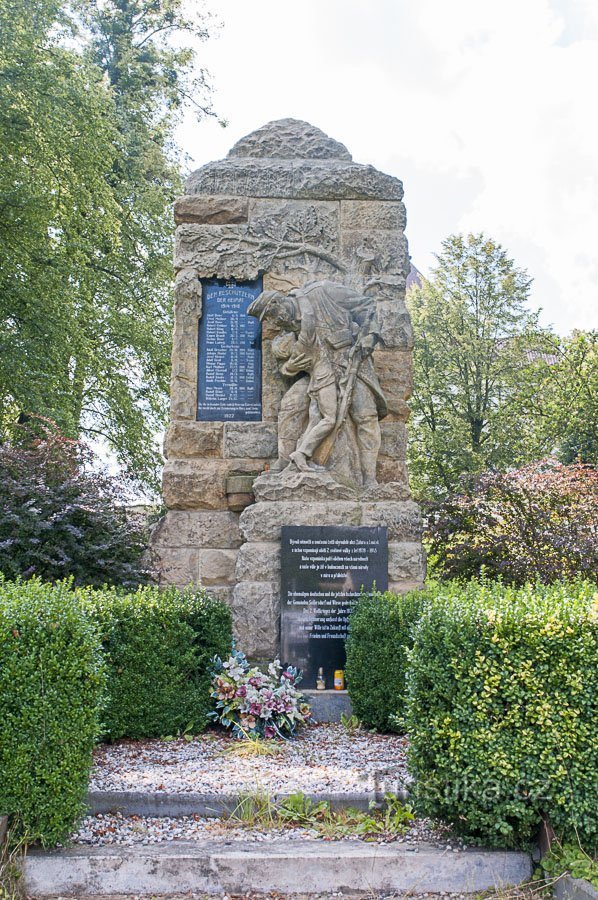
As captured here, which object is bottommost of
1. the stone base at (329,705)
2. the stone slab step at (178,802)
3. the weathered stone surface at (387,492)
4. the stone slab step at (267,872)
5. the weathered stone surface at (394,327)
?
the stone slab step at (267,872)

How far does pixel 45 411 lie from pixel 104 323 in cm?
332

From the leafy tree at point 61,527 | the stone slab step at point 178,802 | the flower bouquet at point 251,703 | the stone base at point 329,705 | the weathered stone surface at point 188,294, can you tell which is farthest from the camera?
the weathered stone surface at point 188,294

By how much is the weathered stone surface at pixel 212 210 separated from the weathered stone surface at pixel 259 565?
11.0ft

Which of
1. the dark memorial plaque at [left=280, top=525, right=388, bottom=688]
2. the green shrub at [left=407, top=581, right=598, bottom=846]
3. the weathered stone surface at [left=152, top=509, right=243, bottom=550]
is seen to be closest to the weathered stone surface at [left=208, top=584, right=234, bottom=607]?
the weathered stone surface at [left=152, top=509, right=243, bottom=550]

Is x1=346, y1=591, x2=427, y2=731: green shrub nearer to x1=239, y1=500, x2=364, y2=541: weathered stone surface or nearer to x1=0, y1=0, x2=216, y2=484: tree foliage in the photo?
x1=239, y1=500, x2=364, y2=541: weathered stone surface

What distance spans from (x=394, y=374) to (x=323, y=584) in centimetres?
223

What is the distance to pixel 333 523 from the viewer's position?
6.91 meters

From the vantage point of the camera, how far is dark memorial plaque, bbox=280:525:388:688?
6.55 meters

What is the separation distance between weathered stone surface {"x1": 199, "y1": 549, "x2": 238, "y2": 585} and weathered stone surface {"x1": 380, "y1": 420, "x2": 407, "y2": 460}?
5.75ft

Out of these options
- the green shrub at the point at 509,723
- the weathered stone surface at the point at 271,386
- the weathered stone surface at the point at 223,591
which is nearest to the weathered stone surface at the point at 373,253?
the weathered stone surface at the point at 271,386

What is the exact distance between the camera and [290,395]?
7.32 metres

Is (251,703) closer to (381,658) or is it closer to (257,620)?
(381,658)

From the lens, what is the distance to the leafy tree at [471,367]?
1606 centimetres

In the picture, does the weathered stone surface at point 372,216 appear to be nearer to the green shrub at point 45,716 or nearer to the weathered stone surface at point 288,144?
the weathered stone surface at point 288,144
